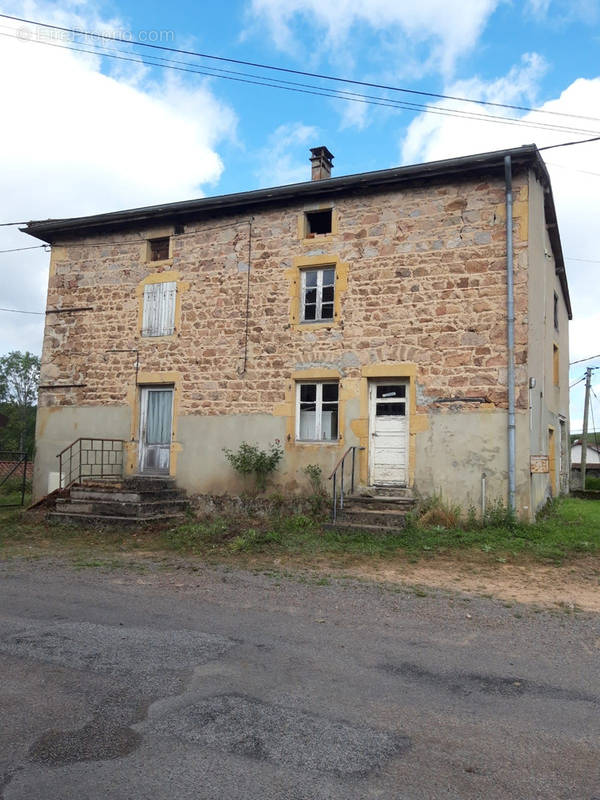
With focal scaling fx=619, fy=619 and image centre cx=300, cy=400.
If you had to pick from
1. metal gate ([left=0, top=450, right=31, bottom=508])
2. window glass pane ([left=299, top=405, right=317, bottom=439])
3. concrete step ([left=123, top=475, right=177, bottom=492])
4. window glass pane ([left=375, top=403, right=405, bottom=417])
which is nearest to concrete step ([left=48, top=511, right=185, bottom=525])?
concrete step ([left=123, top=475, right=177, bottom=492])

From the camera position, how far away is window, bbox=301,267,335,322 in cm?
1267

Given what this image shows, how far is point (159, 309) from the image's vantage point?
549 inches

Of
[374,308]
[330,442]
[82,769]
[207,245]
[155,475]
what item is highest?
[207,245]

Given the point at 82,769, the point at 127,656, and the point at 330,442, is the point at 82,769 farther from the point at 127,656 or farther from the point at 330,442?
the point at 330,442

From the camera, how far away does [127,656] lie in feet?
15.2

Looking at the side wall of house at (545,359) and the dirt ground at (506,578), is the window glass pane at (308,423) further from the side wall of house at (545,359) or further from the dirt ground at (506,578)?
the dirt ground at (506,578)

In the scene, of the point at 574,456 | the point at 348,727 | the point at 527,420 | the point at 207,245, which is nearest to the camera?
the point at 348,727

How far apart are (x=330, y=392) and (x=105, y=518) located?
16.3 feet

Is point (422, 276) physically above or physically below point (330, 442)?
above

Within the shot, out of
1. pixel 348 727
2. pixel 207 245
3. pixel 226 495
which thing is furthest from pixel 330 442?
pixel 348 727

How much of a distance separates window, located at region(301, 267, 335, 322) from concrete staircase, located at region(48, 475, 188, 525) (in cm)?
465

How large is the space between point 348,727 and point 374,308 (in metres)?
9.42

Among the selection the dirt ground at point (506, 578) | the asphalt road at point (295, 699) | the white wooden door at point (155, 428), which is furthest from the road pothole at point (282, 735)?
the white wooden door at point (155, 428)

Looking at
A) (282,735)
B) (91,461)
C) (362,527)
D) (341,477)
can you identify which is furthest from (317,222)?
(282,735)
